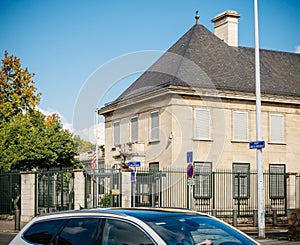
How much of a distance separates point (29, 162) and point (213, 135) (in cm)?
1283

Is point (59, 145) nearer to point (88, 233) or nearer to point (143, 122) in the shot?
point (143, 122)

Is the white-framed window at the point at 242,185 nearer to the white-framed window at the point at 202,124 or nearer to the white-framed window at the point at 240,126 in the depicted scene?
the white-framed window at the point at 202,124

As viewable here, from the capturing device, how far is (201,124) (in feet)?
127

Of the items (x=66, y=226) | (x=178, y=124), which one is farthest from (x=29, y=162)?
(x=66, y=226)

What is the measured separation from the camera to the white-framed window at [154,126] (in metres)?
39.2

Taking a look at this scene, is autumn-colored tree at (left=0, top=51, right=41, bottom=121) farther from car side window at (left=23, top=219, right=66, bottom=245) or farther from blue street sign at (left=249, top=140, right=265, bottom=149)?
car side window at (left=23, top=219, right=66, bottom=245)

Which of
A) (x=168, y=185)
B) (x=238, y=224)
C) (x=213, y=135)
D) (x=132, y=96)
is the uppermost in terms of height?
(x=132, y=96)

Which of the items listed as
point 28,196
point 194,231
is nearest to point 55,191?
point 28,196

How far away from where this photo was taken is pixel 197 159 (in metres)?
37.6

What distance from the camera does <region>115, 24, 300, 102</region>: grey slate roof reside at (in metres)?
39.3

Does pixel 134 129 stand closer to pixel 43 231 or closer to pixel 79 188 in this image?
pixel 79 188

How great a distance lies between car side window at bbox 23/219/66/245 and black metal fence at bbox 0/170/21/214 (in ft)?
92.0

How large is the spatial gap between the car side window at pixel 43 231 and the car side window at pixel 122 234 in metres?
0.74

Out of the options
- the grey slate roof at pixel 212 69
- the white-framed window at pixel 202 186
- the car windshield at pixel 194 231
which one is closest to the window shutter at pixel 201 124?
the grey slate roof at pixel 212 69
